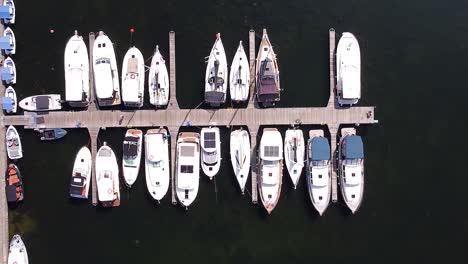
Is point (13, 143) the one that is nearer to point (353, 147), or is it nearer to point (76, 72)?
point (76, 72)

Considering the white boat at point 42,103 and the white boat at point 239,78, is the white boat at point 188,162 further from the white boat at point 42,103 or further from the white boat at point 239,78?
the white boat at point 42,103

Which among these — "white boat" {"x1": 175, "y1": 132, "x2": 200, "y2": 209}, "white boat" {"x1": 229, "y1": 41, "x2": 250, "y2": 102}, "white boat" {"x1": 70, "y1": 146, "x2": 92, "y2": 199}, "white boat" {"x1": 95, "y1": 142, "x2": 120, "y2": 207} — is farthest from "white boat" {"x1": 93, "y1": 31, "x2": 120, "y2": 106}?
"white boat" {"x1": 229, "y1": 41, "x2": 250, "y2": 102}

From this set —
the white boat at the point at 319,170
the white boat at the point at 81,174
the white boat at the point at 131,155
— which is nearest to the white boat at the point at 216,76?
the white boat at the point at 131,155

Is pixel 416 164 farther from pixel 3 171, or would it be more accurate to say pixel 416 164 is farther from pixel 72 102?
pixel 3 171

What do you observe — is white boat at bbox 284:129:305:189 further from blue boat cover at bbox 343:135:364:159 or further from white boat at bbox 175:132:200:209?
white boat at bbox 175:132:200:209

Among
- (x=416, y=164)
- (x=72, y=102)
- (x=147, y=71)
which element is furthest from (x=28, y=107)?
(x=416, y=164)

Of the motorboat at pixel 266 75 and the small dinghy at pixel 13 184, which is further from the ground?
the motorboat at pixel 266 75
